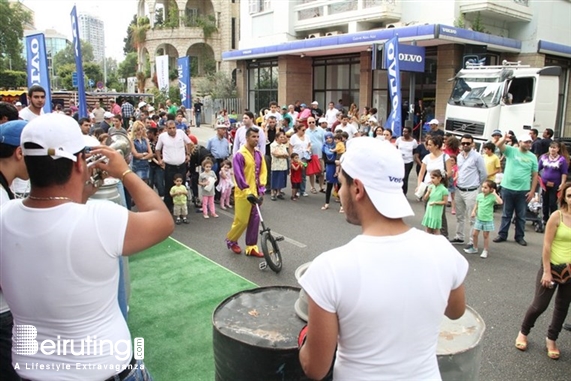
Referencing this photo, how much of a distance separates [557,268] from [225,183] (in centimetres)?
700

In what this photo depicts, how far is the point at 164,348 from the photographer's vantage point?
454 centimetres

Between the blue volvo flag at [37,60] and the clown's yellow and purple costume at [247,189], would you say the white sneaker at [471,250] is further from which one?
the blue volvo flag at [37,60]

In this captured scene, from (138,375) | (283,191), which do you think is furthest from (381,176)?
(283,191)

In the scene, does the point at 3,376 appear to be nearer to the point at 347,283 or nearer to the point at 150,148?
the point at 347,283

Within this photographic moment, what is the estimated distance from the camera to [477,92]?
14.3m

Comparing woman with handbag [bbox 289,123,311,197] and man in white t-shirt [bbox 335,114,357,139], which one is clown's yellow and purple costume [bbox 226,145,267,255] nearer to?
woman with handbag [bbox 289,123,311,197]

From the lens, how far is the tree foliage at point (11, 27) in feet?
124

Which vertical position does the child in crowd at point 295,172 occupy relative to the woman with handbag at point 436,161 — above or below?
below

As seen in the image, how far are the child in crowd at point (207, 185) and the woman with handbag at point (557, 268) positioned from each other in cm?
624

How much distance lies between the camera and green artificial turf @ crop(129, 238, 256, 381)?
14.1 ft

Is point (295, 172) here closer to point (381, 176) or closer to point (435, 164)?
point (435, 164)

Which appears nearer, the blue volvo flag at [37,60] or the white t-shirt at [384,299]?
the white t-shirt at [384,299]

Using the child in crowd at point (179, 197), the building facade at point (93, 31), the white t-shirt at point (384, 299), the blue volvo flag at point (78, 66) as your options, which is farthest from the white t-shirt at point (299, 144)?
the building facade at point (93, 31)

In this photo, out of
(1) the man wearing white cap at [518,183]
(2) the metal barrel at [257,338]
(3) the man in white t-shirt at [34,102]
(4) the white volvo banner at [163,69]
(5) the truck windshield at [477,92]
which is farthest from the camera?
(4) the white volvo banner at [163,69]
